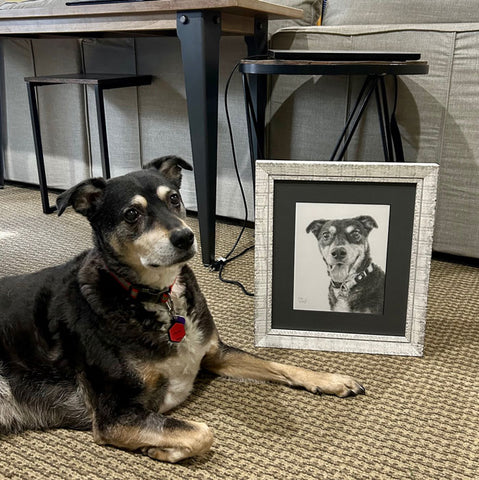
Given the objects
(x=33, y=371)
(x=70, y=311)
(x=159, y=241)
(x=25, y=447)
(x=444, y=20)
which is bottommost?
(x=25, y=447)

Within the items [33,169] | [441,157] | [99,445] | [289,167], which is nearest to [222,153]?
[441,157]

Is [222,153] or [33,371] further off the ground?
[222,153]

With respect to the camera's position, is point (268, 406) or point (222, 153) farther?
point (222, 153)

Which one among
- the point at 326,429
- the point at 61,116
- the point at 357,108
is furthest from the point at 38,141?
the point at 326,429

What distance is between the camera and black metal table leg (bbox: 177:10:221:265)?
1704 mm

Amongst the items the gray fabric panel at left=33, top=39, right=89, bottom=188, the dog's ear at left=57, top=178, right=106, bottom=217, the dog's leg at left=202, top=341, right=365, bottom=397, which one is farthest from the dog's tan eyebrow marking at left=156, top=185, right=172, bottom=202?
the gray fabric panel at left=33, top=39, right=89, bottom=188

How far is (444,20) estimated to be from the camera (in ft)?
6.37

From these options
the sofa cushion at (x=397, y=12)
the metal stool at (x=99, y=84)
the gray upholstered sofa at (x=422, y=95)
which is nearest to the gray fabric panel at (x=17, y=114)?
the metal stool at (x=99, y=84)

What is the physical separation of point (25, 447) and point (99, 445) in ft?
0.49

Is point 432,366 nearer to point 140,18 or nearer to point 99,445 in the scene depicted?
point 99,445

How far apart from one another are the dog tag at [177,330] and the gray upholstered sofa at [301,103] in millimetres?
1173

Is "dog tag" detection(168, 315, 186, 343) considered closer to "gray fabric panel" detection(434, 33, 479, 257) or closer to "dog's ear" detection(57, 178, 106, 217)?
"dog's ear" detection(57, 178, 106, 217)

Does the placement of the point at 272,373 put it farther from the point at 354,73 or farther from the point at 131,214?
the point at 354,73

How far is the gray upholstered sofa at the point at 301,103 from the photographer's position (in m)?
1.91
